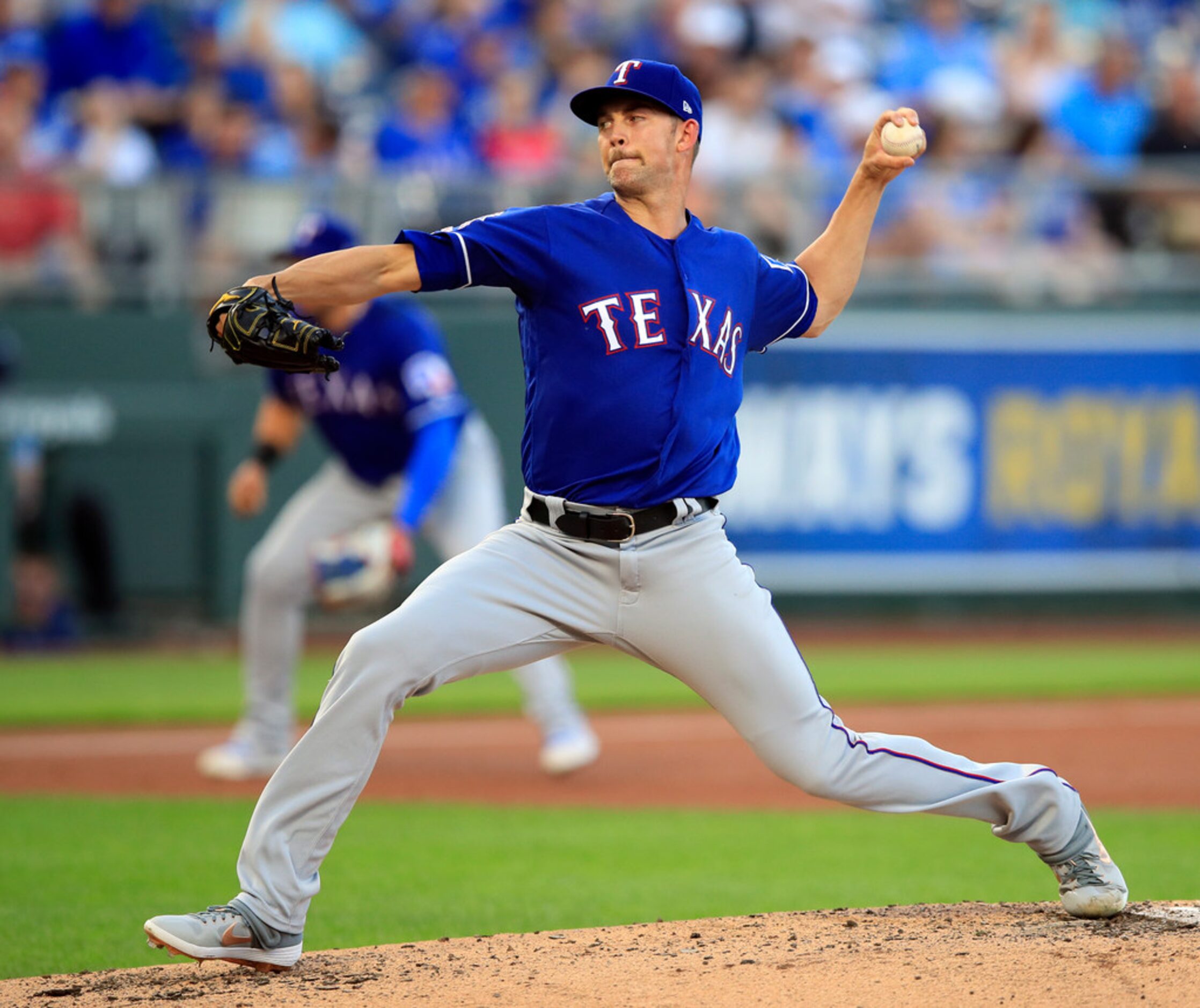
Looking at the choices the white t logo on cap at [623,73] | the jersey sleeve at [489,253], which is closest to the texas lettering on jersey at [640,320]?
the jersey sleeve at [489,253]

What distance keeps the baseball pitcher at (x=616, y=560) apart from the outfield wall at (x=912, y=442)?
7.84 metres

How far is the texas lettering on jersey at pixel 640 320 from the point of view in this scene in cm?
378

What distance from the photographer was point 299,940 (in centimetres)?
377

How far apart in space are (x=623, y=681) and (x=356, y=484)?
3.73 meters

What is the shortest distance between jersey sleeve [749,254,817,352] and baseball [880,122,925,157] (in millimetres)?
386

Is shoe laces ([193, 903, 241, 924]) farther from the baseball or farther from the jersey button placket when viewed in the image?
the baseball

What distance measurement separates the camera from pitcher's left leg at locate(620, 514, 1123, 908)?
3807 millimetres

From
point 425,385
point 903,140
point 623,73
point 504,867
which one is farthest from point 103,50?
point 903,140

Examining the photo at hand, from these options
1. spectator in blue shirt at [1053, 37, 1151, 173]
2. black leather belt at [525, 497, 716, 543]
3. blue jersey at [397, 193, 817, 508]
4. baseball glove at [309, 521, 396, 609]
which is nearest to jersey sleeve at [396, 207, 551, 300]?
blue jersey at [397, 193, 817, 508]

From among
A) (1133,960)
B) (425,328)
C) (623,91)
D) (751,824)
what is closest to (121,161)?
(425,328)

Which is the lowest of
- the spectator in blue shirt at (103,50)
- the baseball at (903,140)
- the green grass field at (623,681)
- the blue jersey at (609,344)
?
the green grass field at (623,681)

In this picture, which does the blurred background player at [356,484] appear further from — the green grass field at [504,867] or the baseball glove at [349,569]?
the green grass field at [504,867]

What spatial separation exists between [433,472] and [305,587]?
0.91 metres

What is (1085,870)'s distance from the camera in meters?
4.05
